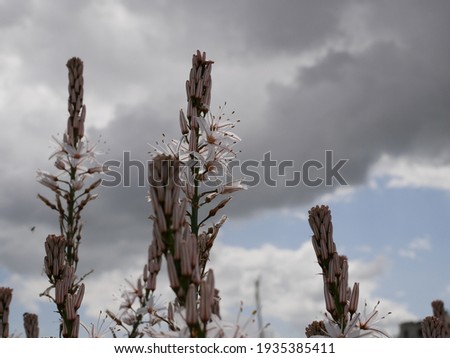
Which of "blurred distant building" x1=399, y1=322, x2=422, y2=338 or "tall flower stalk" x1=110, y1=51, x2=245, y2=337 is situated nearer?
"tall flower stalk" x1=110, y1=51, x2=245, y2=337

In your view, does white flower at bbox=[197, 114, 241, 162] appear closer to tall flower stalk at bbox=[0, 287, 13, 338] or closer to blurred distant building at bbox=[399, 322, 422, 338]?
tall flower stalk at bbox=[0, 287, 13, 338]

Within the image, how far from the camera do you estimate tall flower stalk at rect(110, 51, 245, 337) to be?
2396mm

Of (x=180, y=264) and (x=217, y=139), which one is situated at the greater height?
(x=217, y=139)

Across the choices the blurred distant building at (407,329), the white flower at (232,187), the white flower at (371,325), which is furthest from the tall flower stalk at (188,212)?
the blurred distant building at (407,329)

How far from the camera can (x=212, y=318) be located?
8.29 ft

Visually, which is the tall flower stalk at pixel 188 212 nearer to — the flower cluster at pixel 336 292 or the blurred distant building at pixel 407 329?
the flower cluster at pixel 336 292

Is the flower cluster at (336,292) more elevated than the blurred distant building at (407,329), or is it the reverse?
the blurred distant building at (407,329)

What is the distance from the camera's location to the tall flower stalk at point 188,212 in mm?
2396

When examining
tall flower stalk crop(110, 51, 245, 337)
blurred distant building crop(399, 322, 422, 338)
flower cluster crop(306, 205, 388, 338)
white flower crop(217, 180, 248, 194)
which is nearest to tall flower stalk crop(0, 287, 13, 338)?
tall flower stalk crop(110, 51, 245, 337)

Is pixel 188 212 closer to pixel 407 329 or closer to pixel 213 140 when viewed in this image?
pixel 213 140
